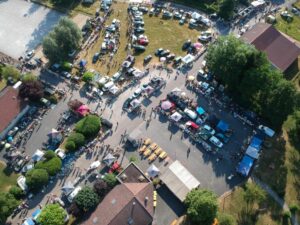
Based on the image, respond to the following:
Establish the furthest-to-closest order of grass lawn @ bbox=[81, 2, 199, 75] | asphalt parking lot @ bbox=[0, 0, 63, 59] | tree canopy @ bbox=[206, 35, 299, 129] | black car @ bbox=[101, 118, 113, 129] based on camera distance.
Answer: asphalt parking lot @ bbox=[0, 0, 63, 59], grass lawn @ bbox=[81, 2, 199, 75], black car @ bbox=[101, 118, 113, 129], tree canopy @ bbox=[206, 35, 299, 129]

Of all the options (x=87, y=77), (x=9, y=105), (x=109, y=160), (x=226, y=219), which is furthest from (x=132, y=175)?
(x=9, y=105)

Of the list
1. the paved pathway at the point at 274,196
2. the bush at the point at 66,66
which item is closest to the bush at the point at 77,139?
the bush at the point at 66,66

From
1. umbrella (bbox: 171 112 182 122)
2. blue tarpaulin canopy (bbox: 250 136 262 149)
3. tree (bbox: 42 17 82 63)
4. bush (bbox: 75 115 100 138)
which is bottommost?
blue tarpaulin canopy (bbox: 250 136 262 149)

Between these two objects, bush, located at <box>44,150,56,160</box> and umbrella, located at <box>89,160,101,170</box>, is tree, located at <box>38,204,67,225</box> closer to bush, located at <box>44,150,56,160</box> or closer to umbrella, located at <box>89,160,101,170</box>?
umbrella, located at <box>89,160,101,170</box>

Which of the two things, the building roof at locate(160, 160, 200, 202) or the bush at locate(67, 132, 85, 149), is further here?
the bush at locate(67, 132, 85, 149)

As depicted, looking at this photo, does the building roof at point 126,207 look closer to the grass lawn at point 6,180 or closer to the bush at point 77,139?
the bush at point 77,139

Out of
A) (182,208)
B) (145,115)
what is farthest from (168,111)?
(182,208)

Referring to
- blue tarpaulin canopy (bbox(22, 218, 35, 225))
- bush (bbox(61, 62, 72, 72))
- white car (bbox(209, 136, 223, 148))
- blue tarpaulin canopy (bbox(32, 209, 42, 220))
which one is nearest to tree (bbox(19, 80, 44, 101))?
bush (bbox(61, 62, 72, 72))
